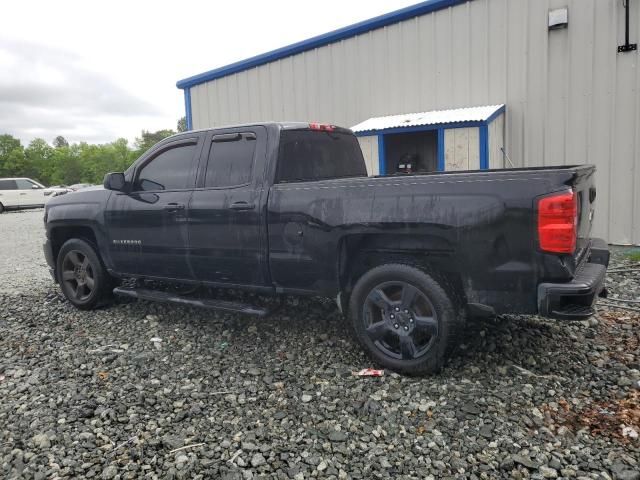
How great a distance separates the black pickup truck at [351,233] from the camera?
10.4 ft

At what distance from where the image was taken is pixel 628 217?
317 inches

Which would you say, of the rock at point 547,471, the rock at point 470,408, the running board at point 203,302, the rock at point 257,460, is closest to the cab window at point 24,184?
the running board at point 203,302

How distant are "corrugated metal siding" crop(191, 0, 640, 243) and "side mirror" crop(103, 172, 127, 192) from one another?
248 inches

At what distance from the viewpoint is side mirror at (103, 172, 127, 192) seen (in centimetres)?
498

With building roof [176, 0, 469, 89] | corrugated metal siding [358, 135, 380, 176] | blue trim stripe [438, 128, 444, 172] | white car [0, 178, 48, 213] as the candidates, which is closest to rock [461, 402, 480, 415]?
blue trim stripe [438, 128, 444, 172]

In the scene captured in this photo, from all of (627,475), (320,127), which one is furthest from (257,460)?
(320,127)

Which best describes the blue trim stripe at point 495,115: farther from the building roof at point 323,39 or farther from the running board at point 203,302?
the running board at point 203,302

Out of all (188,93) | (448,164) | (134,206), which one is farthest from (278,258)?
(188,93)

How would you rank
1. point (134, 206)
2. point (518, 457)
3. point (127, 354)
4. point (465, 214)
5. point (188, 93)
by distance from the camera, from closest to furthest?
point (518, 457) < point (465, 214) < point (127, 354) < point (134, 206) < point (188, 93)

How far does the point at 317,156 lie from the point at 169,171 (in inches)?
58.8

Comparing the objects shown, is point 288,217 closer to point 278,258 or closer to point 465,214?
point 278,258

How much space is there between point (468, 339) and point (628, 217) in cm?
546

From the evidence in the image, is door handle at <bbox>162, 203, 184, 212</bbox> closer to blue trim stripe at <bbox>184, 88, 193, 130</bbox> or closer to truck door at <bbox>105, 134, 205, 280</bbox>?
truck door at <bbox>105, 134, 205, 280</bbox>

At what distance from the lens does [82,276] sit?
5.71 metres
